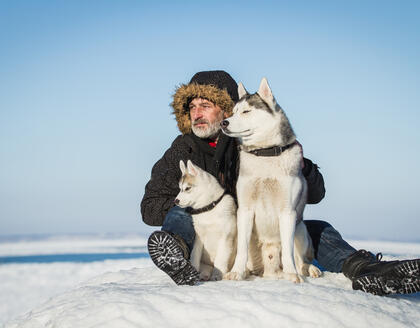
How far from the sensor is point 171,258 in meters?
3.54

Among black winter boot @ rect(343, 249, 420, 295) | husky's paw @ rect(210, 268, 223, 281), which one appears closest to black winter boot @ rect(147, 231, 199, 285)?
husky's paw @ rect(210, 268, 223, 281)

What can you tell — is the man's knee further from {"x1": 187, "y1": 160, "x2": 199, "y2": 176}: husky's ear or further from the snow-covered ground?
the snow-covered ground

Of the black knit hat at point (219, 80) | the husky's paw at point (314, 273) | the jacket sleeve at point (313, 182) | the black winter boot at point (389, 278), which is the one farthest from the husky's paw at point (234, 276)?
the black knit hat at point (219, 80)

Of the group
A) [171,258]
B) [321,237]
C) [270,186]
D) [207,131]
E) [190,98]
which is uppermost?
[190,98]

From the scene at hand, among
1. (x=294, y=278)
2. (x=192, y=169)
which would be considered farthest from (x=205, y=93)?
(x=294, y=278)

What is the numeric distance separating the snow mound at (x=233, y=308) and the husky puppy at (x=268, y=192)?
593mm

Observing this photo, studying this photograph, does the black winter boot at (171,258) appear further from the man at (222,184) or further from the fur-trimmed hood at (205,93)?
the fur-trimmed hood at (205,93)

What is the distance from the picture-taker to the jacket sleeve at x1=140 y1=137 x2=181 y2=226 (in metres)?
4.93

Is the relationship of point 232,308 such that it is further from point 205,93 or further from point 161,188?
point 205,93

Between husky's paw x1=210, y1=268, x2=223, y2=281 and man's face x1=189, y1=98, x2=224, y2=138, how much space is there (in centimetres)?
179

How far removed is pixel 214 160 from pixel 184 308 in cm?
233

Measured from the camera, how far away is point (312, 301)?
9.77ft

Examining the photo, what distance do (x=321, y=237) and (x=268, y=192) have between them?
1.12 m

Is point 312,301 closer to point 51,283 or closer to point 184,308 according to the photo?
point 184,308
